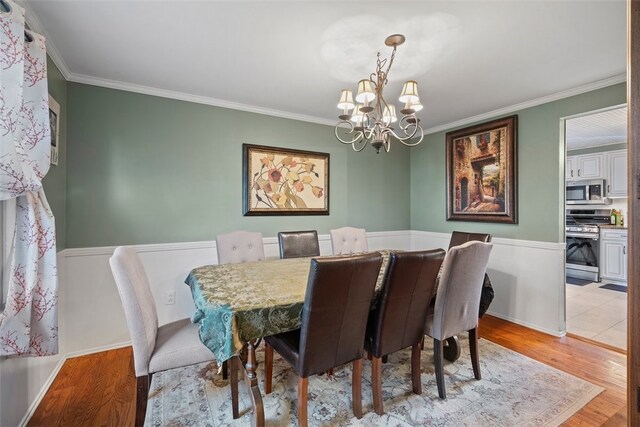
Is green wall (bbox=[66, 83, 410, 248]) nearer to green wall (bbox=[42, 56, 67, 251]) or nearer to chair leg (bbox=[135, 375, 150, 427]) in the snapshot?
green wall (bbox=[42, 56, 67, 251])

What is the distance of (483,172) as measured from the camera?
3482mm

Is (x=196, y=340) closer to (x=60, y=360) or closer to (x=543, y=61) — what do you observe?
(x=60, y=360)

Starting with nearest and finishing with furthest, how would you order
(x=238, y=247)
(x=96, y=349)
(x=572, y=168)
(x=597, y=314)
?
(x=96, y=349) < (x=238, y=247) < (x=597, y=314) < (x=572, y=168)

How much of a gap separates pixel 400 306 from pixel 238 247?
1567mm

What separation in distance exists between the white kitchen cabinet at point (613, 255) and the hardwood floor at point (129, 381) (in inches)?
108

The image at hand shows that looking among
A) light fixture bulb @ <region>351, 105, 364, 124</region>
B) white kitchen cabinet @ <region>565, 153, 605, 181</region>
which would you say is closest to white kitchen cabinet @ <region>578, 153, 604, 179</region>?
white kitchen cabinet @ <region>565, 153, 605, 181</region>

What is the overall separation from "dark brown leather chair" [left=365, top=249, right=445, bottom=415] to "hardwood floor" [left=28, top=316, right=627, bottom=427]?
1.07 m

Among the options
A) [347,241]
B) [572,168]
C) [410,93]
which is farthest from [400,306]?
[572,168]

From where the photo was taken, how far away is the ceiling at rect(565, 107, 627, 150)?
11.0ft

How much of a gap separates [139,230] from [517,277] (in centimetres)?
398

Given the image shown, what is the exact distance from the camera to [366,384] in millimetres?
2039

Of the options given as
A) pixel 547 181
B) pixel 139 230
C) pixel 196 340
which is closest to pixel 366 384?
pixel 196 340

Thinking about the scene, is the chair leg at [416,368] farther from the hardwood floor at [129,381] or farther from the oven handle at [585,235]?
the oven handle at [585,235]

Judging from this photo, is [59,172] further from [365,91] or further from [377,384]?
[377,384]
